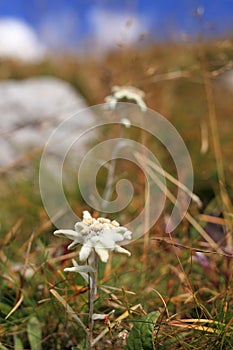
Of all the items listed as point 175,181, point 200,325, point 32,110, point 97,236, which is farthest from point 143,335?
point 32,110

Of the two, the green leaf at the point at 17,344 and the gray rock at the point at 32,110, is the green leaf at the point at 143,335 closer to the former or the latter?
the green leaf at the point at 17,344

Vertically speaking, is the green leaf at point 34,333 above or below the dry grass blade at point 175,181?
below

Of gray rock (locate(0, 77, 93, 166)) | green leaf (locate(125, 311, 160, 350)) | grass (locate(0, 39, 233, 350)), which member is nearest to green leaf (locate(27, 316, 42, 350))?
grass (locate(0, 39, 233, 350))

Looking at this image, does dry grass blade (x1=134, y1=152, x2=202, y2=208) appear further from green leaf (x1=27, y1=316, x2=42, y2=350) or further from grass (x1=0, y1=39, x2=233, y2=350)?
green leaf (x1=27, y1=316, x2=42, y2=350)

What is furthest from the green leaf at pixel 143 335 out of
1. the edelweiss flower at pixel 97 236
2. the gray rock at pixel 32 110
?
the gray rock at pixel 32 110

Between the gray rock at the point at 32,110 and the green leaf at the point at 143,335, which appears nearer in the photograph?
the green leaf at the point at 143,335

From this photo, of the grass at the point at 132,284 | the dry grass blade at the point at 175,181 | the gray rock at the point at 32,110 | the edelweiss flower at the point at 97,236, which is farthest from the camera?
the gray rock at the point at 32,110

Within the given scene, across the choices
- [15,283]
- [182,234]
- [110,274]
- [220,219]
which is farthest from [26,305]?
[220,219]
